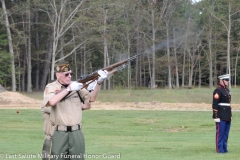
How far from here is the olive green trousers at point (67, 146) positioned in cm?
788

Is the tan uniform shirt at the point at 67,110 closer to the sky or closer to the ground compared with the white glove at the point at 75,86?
closer to the ground

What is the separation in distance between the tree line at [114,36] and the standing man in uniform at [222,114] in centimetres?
3596

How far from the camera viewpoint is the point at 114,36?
209 ft

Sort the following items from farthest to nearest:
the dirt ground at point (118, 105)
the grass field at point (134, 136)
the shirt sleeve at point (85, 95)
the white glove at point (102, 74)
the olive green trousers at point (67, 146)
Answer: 1. the dirt ground at point (118, 105)
2. the grass field at point (134, 136)
3. the shirt sleeve at point (85, 95)
4. the white glove at point (102, 74)
5. the olive green trousers at point (67, 146)

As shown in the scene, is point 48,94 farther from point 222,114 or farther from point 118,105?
point 118,105

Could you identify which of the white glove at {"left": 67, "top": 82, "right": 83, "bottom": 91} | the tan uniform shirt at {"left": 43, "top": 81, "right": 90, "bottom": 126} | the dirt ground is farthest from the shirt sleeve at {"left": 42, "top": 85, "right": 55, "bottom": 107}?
the dirt ground

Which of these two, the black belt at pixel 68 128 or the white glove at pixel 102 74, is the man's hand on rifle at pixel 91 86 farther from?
the black belt at pixel 68 128

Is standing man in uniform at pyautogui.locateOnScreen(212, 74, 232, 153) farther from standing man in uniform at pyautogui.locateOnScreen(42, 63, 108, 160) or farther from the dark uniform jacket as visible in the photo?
standing man in uniform at pyautogui.locateOnScreen(42, 63, 108, 160)

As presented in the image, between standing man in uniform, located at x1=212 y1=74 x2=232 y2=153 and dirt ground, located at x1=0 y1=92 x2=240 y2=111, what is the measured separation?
19399 mm

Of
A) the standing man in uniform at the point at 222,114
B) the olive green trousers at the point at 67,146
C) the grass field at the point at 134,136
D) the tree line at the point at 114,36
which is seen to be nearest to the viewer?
the olive green trousers at the point at 67,146

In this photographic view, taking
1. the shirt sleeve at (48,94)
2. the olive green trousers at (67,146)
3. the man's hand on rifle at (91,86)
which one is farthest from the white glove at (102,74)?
the olive green trousers at (67,146)

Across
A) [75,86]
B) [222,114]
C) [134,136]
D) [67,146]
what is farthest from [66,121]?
[134,136]

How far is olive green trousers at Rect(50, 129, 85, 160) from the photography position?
7883 mm

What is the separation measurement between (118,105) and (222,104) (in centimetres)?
2358
